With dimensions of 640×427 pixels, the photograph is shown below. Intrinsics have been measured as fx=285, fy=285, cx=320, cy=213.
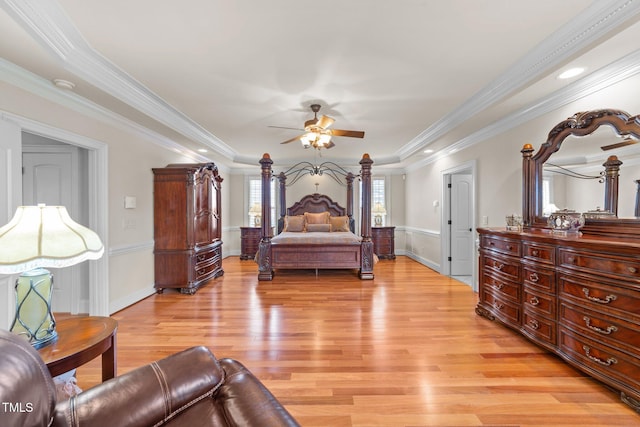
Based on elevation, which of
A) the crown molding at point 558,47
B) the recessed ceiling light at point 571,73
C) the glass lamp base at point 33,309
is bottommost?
the glass lamp base at point 33,309

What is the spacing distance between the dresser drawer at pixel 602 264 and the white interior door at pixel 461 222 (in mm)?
3243

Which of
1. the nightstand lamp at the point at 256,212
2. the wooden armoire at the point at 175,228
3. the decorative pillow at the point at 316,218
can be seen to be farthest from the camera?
the nightstand lamp at the point at 256,212

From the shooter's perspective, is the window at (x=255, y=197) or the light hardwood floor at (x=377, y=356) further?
the window at (x=255, y=197)

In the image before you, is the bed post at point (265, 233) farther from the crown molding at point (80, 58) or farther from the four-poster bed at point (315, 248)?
the crown molding at point (80, 58)

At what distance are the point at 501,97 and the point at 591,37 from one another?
99 cm

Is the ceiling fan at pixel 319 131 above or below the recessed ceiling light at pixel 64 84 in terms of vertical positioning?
below

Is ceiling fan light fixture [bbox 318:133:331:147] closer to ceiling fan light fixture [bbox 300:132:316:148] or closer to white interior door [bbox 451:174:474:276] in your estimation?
ceiling fan light fixture [bbox 300:132:316:148]

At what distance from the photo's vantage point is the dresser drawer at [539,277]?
2.36 meters

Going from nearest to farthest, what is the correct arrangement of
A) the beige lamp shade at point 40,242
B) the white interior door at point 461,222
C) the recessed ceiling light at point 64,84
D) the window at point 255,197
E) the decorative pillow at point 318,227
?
the beige lamp shade at point 40,242
the recessed ceiling light at point 64,84
the white interior door at point 461,222
the decorative pillow at point 318,227
the window at point 255,197

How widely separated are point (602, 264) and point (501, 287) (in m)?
1.12

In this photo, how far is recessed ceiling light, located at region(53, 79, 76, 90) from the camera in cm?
256

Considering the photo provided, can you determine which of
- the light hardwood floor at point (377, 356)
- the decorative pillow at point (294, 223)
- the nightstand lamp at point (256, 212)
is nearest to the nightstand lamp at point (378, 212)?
the decorative pillow at point (294, 223)

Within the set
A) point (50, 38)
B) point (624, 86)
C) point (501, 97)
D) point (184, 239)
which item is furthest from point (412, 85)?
point (184, 239)

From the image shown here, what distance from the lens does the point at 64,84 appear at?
8.56ft
